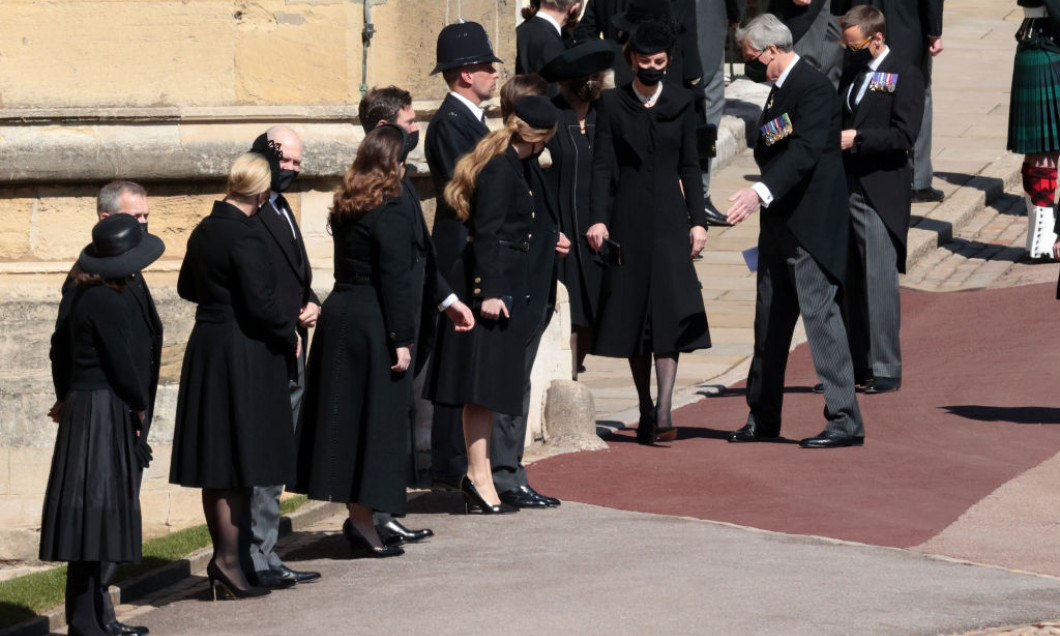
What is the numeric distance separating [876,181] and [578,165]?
1781mm

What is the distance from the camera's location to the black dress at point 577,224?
1055 cm

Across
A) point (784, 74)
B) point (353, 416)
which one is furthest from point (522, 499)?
point (784, 74)

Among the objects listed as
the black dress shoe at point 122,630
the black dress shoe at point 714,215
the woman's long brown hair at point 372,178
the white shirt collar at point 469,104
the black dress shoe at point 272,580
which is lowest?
the black dress shoe at point 122,630

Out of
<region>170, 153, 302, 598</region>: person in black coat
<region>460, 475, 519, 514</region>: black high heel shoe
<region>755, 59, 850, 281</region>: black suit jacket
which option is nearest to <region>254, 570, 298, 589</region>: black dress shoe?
<region>170, 153, 302, 598</region>: person in black coat

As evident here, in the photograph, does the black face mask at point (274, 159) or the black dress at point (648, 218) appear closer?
the black face mask at point (274, 159)

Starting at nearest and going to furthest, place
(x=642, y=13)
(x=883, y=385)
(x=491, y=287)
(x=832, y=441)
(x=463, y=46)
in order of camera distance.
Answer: (x=491, y=287)
(x=463, y=46)
(x=832, y=441)
(x=642, y=13)
(x=883, y=385)

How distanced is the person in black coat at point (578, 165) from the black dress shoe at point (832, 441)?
124 cm

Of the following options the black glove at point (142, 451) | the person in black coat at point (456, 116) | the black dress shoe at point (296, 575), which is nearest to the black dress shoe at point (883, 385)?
the person in black coat at point (456, 116)

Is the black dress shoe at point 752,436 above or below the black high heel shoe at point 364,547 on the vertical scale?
above

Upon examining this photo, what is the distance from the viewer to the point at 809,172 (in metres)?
10.0

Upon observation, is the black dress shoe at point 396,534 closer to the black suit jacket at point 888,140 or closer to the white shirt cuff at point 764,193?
the white shirt cuff at point 764,193

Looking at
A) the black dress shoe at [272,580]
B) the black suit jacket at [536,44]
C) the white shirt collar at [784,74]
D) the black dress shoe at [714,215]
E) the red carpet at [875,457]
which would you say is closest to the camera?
the black dress shoe at [272,580]

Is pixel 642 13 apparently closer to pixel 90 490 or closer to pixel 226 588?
pixel 226 588

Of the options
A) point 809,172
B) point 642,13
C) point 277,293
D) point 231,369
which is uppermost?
→ point 642,13
